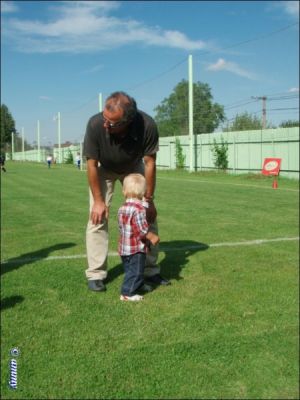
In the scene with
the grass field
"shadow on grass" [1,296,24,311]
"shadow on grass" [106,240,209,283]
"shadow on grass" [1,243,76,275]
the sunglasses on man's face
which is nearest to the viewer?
the sunglasses on man's face

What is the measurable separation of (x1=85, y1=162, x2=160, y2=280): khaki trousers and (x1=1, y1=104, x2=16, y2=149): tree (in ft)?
1.24

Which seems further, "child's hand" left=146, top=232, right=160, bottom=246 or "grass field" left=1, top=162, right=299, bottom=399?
"grass field" left=1, top=162, right=299, bottom=399

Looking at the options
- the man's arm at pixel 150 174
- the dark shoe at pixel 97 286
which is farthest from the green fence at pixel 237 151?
the dark shoe at pixel 97 286

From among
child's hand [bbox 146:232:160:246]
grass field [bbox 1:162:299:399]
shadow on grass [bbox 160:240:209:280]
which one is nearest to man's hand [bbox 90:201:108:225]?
child's hand [bbox 146:232:160:246]

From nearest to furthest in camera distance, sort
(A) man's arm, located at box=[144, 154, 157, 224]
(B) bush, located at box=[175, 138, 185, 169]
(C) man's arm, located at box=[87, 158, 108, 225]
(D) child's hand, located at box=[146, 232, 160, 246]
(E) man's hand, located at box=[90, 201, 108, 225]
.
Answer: (A) man's arm, located at box=[144, 154, 157, 224] < (C) man's arm, located at box=[87, 158, 108, 225] < (E) man's hand, located at box=[90, 201, 108, 225] < (D) child's hand, located at box=[146, 232, 160, 246] < (B) bush, located at box=[175, 138, 185, 169]

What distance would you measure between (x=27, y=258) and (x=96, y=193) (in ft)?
30.5

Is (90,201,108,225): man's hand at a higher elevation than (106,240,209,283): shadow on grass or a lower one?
higher

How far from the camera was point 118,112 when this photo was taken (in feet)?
4.73

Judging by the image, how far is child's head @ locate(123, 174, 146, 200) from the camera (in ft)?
5.39

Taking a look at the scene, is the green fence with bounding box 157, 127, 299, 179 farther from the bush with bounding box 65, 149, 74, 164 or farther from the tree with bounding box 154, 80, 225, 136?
the bush with bounding box 65, 149, 74, 164

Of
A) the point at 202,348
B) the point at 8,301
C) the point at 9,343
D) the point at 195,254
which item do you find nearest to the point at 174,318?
the point at 202,348

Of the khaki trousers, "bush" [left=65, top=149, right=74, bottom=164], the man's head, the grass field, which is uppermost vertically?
the man's head

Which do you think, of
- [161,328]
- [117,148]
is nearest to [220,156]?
[117,148]

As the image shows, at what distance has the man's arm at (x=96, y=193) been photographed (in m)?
1.83
